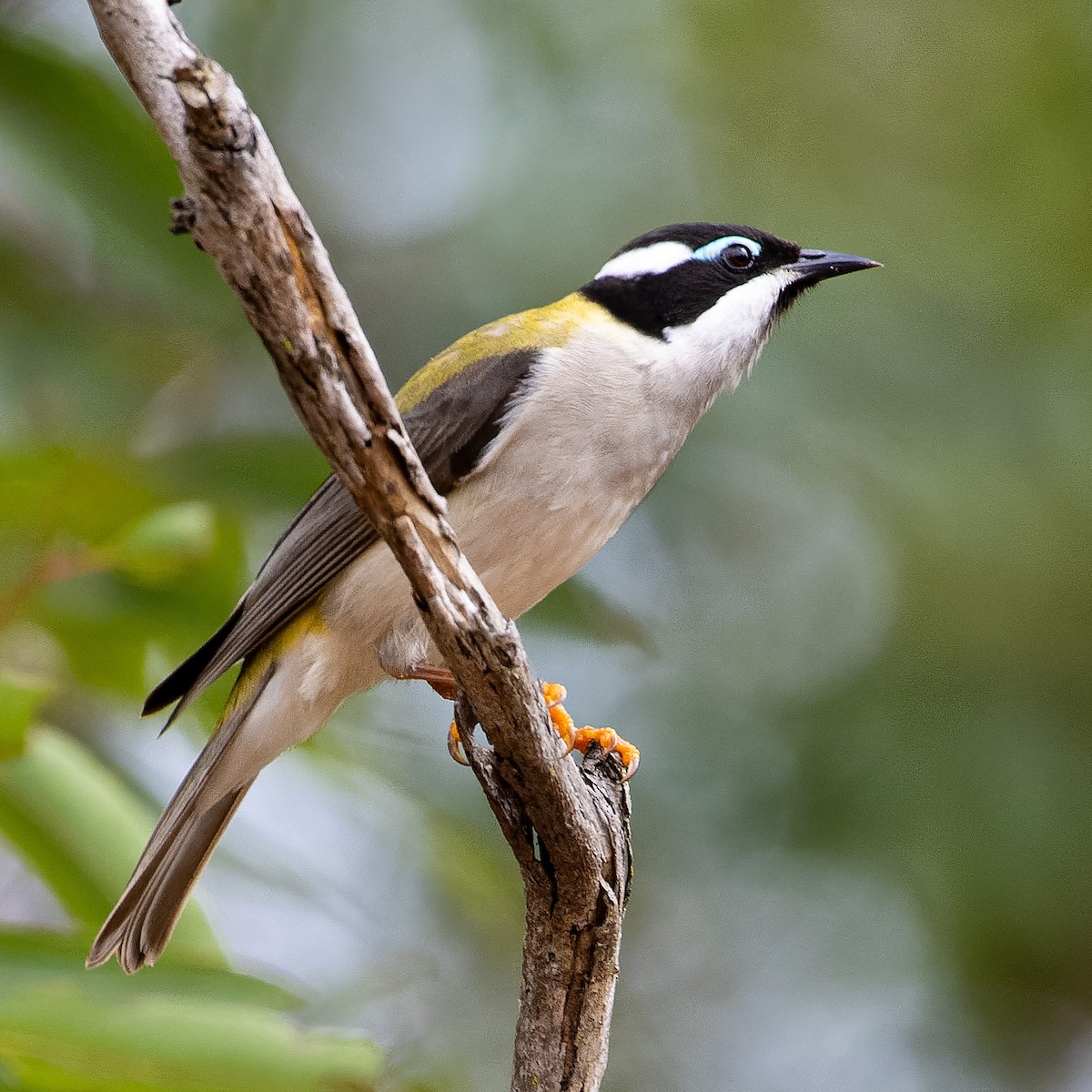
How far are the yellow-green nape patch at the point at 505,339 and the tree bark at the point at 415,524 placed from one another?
1.20 meters

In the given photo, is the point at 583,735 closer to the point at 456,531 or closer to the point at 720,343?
the point at 456,531

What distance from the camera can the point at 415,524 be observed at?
2154 mm

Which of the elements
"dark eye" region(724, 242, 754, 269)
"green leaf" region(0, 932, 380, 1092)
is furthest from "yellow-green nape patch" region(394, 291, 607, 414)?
"green leaf" region(0, 932, 380, 1092)

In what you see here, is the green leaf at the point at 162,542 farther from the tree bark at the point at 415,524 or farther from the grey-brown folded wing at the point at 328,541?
the tree bark at the point at 415,524

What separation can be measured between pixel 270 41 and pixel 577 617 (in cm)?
341

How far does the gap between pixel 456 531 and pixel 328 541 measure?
0.32 metres

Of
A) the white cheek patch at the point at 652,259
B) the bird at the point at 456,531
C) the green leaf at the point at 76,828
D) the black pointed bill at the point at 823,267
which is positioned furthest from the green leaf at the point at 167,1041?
the black pointed bill at the point at 823,267

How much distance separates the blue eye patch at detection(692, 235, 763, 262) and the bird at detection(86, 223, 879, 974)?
0.26m

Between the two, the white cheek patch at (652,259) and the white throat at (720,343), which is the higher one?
the white cheek patch at (652,259)

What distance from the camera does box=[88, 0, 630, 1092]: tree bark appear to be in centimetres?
176

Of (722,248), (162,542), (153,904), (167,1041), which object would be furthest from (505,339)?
(167,1041)

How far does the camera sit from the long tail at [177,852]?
332cm

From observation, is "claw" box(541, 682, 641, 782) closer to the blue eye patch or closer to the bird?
the bird

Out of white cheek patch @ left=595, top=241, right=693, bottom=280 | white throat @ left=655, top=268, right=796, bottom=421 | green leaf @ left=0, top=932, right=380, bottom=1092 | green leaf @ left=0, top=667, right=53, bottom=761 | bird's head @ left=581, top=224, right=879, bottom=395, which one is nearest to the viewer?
green leaf @ left=0, top=932, right=380, bottom=1092
